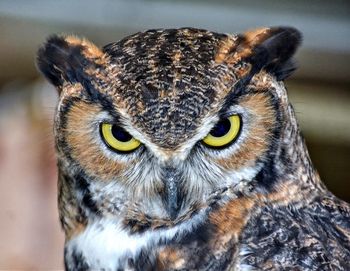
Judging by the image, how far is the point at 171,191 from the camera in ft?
8.10

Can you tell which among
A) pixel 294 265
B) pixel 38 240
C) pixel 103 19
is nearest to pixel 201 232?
pixel 294 265

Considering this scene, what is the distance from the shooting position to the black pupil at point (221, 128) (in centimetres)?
241

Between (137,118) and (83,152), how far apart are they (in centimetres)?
20

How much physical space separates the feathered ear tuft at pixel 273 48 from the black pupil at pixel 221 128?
149 mm

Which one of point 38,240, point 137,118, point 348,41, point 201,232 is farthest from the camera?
point 348,41

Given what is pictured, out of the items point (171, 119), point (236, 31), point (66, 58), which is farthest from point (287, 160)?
point (236, 31)

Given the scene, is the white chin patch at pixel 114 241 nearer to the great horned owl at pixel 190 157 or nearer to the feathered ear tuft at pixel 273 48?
the great horned owl at pixel 190 157

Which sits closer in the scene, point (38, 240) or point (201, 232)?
point (201, 232)

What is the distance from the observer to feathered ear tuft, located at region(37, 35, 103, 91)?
253 cm

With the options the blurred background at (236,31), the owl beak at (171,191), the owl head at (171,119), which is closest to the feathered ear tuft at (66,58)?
the owl head at (171,119)

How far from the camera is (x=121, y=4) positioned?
203 inches

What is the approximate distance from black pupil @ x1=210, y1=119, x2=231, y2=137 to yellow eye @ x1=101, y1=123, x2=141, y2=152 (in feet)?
0.53

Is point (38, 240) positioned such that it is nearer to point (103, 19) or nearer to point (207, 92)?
point (103, 19)

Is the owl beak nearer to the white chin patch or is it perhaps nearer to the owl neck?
the white chin patch
